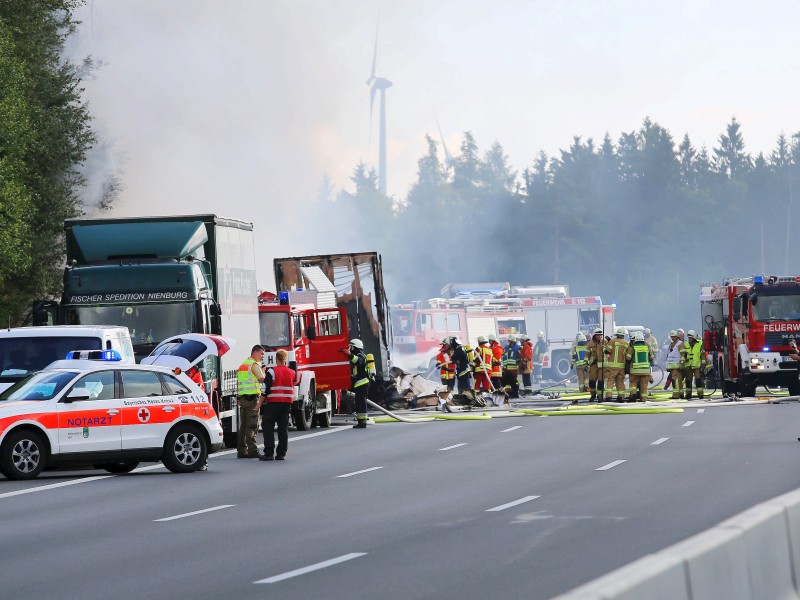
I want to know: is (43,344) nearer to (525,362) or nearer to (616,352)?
(616,352)

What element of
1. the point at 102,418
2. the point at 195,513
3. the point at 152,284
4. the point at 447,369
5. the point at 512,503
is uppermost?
the point at 152,284

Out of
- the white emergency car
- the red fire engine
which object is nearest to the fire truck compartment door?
the red fire engine

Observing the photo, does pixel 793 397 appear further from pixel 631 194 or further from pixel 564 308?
pixel 631 194

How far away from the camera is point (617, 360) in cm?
3553

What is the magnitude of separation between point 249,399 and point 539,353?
36.2 m

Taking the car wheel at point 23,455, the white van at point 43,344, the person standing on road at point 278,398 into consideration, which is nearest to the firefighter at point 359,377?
the person standing on road at point 278,398

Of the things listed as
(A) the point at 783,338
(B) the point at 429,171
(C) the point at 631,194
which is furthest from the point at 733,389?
(B) the point at 429,171

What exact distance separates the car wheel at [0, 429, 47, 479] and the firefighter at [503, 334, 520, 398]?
73.8 feet

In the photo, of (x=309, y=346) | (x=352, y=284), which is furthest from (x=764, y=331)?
(x=309, y=346)

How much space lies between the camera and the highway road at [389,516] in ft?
34.6

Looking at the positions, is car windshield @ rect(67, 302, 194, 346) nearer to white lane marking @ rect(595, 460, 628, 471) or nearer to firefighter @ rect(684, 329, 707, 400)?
white lane marking @ rect(595, 460, 628, 471)

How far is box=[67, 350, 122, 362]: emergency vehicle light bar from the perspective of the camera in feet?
68.7

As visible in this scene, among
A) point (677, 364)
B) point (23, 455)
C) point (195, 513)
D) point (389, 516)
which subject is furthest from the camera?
point (677, 364)

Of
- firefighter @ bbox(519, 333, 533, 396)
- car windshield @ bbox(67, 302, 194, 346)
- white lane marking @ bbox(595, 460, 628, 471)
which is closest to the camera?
white lane marking @ bbox(595, 460, 628, 471)
